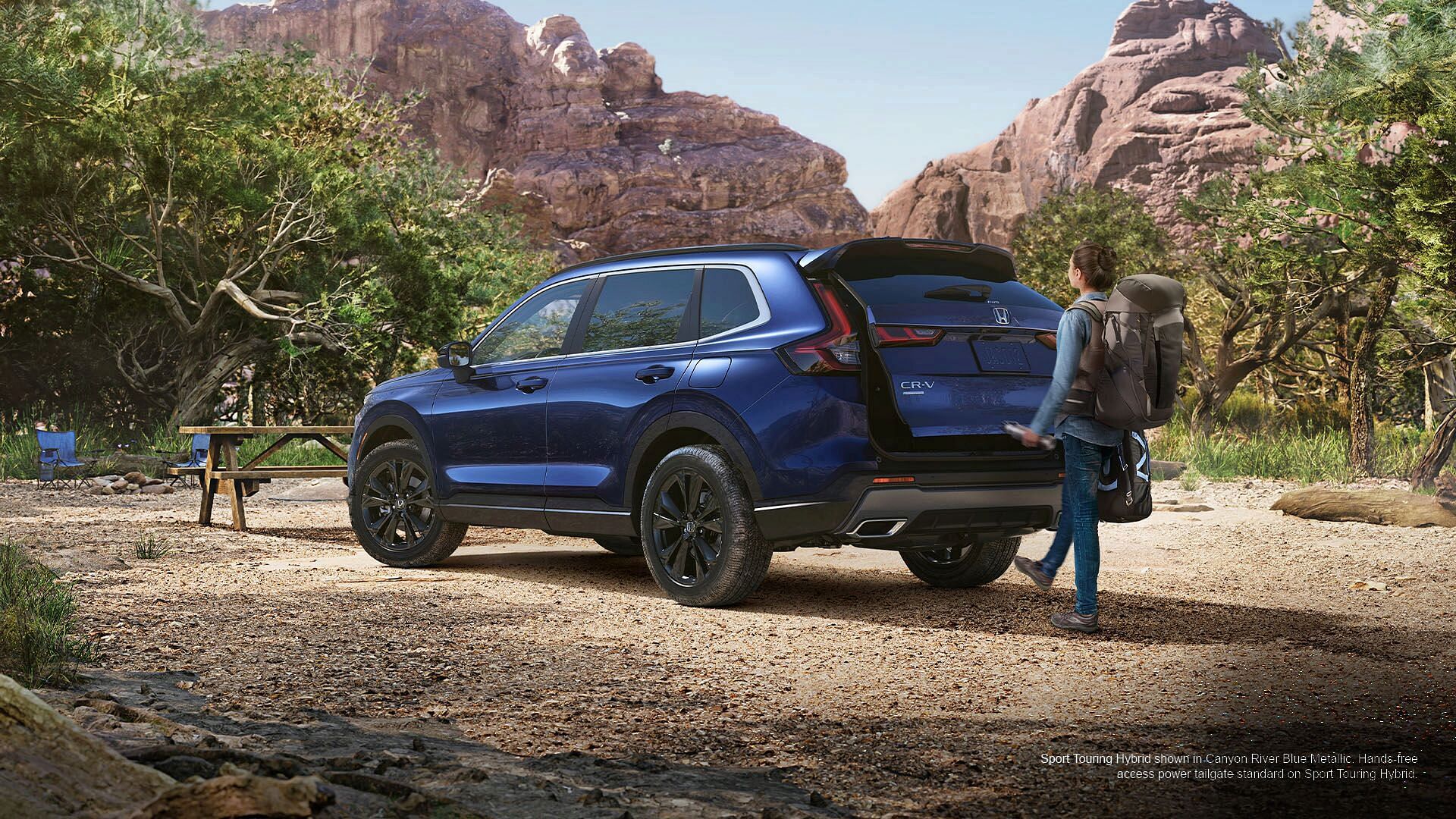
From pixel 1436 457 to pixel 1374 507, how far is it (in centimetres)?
317

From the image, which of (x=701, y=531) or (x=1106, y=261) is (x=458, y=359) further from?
(x=1106, y=261)

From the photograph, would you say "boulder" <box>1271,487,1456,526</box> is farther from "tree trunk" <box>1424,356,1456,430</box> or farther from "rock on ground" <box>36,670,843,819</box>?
"rock on ground" <box>36,670,843,819</box>

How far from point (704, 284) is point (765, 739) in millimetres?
3428

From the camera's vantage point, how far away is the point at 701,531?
6918 millimetres

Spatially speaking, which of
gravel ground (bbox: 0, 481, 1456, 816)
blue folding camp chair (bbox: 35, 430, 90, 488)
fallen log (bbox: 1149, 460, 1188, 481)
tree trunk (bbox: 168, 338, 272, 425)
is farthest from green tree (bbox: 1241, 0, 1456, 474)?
tree trunk (bbox: 168, 338, 272, 425)

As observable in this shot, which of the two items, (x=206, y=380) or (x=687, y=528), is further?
(x=206, y=380)

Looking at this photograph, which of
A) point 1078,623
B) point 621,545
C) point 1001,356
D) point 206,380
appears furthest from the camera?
point 206,380

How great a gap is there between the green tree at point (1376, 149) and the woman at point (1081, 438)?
28.0 ft

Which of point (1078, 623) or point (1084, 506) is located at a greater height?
point (1084, 506)

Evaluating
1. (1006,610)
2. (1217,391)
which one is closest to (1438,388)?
(1217,391)

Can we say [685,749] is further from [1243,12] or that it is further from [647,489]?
[1243,12]

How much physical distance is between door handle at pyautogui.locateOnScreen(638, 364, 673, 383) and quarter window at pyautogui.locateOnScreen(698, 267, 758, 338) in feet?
0.88

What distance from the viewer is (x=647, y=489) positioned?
7.07 meters

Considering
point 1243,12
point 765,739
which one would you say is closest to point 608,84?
point 1243,12
